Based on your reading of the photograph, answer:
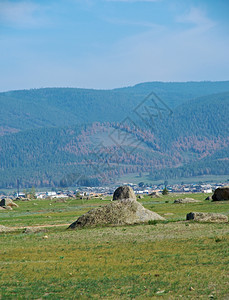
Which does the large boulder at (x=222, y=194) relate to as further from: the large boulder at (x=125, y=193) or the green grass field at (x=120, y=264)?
the green grass field at (x=120, y=264)

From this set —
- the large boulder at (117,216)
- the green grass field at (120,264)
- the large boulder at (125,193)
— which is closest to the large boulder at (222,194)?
the large boulder at (125,193)

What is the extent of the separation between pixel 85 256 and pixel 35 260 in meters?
2.48

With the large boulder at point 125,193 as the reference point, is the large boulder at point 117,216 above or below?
above

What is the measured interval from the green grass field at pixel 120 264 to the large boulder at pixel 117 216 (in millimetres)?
3360

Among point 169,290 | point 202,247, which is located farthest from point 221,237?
point 169,290

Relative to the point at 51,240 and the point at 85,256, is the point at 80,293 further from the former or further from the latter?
the point at 51,240

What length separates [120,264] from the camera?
26.7 metres

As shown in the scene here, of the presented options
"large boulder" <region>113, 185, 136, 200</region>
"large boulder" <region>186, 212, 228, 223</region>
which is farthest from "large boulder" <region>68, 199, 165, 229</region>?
"large boulder" <region>113, 185, 136, 200</region>

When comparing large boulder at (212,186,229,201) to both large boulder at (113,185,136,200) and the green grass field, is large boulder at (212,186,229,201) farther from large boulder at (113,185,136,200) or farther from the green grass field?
the green grass field

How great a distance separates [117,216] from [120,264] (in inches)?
700

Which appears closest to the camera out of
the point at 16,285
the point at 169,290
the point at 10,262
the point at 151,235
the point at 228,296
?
the point at 228,296

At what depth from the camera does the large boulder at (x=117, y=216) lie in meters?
44.1

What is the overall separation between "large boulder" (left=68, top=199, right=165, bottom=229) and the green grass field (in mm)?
3360

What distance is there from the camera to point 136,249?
31.0 m
